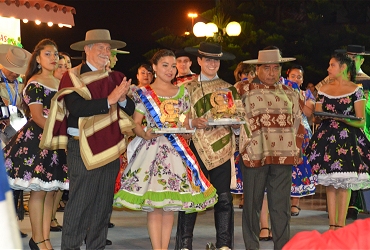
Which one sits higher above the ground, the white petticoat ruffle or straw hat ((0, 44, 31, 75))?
straw hat ((0, 44, 31, 75))

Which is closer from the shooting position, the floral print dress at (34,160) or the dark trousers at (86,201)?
the dark trousers at (86,201)

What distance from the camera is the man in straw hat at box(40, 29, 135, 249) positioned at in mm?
5469

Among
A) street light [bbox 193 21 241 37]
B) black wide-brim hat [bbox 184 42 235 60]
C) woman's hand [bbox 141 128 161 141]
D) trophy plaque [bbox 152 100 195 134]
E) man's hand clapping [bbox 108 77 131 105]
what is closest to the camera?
man's hand clapping [bbox 108 77 131 105]

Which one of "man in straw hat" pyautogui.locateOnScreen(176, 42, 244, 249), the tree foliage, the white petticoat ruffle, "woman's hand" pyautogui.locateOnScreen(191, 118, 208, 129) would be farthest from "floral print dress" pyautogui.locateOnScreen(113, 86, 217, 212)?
the tree foliage

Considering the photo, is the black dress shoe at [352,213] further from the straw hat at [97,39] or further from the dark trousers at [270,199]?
the straw hat at [97,39]

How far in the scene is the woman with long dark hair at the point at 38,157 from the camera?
637 cm

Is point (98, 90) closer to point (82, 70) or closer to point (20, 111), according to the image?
point (82, 70)

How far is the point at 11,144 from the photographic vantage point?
21.4 feet

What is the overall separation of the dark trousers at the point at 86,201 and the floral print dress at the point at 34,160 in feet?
2.74

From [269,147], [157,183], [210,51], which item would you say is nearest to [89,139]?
[157,183]

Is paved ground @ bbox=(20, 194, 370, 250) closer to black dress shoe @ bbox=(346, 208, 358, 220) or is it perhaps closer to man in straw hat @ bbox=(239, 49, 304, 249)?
black dress shoe @ bbox=(346, 208, 358, 220)

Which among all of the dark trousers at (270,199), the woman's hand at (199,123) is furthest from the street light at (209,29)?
the woman's hand at (199,123)

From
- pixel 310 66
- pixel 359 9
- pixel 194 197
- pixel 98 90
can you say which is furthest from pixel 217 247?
pixel 359 9

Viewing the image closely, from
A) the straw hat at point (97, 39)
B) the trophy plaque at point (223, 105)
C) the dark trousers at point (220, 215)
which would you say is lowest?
the dark trousers at point (220, 215)
